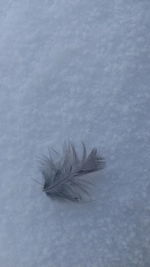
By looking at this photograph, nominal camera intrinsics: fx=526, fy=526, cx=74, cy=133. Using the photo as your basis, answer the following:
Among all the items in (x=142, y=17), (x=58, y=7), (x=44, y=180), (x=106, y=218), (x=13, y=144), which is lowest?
(x=106, y=218)

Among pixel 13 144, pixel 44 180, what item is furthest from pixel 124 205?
pixel 13 144

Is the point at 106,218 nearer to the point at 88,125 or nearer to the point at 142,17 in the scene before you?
the point at 88,125

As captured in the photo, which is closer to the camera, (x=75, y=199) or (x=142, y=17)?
(x=75, y=199)

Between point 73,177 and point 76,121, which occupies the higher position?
point 76,121
